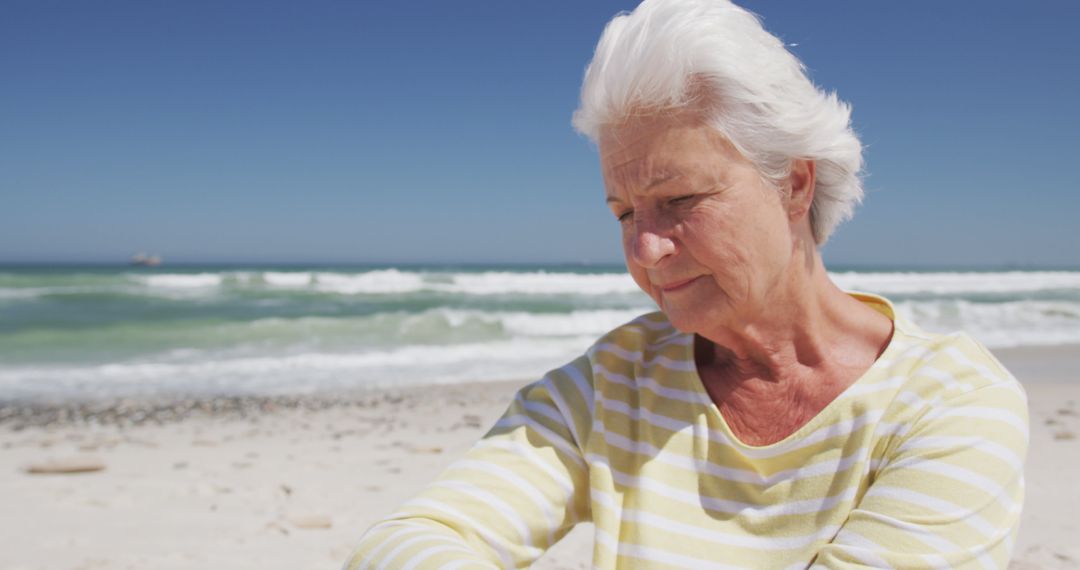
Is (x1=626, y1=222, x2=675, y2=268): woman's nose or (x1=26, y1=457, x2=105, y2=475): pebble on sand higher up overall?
(x1=626, y1=222, x2=675, y2=268): woman's nose

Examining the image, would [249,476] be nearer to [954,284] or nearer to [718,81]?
[718,81]

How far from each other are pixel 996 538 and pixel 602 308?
19787 millimetres

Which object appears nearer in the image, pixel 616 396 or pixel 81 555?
pixel 616 396

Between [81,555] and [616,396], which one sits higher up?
[616,396]

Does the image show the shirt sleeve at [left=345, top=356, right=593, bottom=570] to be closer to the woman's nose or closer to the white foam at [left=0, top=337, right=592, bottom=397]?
the woman's nose

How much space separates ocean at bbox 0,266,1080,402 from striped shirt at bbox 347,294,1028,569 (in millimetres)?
8212

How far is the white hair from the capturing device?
127cm

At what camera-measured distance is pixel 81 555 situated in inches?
Result: 146

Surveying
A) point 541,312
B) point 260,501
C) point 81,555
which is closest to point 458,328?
point 541,312

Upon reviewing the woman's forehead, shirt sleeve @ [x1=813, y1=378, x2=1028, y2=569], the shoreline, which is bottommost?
the shoreline

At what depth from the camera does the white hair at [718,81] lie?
4.18 ft

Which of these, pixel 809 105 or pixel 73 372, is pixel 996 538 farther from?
pixel 73 372

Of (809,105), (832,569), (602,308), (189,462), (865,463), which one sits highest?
(809,105)

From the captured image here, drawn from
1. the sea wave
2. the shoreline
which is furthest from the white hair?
the sea wave
